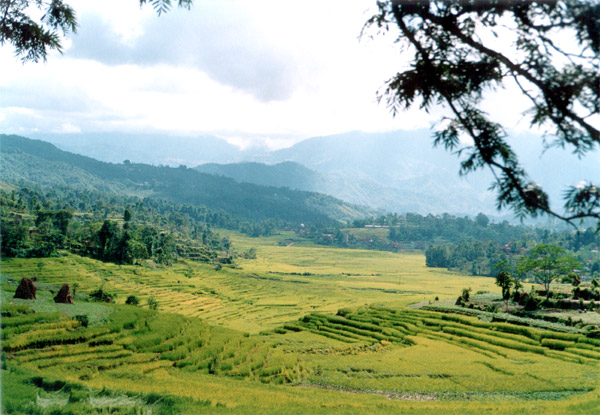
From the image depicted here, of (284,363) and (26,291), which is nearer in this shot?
(284,363)

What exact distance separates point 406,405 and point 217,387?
6288 mm

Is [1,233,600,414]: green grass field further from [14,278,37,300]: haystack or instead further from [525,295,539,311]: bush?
[525,295,539,311]: bush

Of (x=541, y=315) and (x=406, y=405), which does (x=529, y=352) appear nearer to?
(x=541, y=315)

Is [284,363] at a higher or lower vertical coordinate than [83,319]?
lower

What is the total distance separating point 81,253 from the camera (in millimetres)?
55812

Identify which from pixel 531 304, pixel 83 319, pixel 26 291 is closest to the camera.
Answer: pixel 83 319

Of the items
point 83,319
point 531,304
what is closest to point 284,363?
point 83,319

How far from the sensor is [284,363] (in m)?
20.2

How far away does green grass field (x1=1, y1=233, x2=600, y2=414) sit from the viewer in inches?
424

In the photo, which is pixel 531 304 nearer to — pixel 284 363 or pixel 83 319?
pixel 284 363

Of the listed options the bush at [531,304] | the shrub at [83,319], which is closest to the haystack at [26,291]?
the shrub at [83,319]

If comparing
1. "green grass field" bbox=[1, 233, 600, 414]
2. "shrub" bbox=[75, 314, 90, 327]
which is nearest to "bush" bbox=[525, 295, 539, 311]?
"green grass field" bbox=[1, 233, 600, 414]

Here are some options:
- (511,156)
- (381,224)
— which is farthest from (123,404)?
(381,224)

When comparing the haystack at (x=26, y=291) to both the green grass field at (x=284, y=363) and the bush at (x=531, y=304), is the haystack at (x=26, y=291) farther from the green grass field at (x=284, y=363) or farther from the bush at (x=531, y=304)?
the bush at (x=531, y=304)
